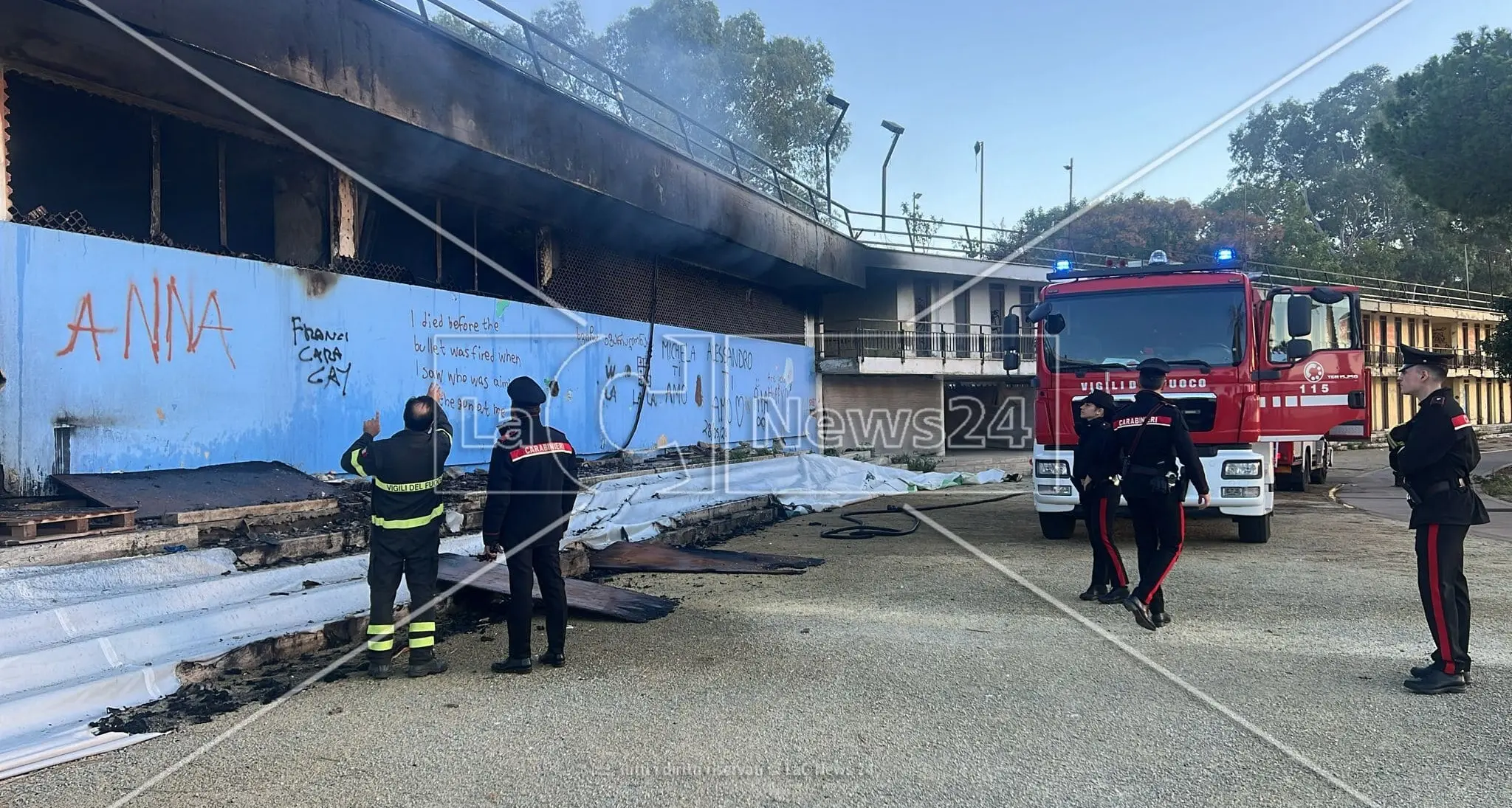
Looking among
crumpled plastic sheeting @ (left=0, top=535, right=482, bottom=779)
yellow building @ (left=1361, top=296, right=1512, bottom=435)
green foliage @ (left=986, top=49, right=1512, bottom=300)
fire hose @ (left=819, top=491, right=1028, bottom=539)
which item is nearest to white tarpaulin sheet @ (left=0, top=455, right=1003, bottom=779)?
crumpled plastic sheeting @ (left=0, top=535, right=482, bottom=779)

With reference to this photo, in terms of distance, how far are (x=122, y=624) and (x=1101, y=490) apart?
6.63 metres

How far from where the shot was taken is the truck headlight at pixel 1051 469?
9.96 metres

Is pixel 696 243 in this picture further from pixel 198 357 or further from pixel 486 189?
pixel 198 357

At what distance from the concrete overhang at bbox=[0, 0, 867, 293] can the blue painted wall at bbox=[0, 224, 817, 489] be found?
1.45 meters

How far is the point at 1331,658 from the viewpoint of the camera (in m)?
5.57

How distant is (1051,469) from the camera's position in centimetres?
1008

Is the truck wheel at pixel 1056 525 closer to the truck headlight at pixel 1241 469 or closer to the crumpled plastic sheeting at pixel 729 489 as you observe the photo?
the truck headlight at pixel 1241 469

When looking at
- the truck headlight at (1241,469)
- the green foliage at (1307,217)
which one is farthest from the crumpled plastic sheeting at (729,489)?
the green foliage at (1307,217)

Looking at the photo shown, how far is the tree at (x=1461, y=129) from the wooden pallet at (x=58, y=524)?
2154 centimetres

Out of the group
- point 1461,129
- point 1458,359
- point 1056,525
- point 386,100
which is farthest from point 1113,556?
point 1458,359

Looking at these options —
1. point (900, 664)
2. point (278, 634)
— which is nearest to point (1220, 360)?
point (900, 664)

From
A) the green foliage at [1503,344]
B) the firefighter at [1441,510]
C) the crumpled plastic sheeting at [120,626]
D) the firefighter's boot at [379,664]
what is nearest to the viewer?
the crumpled plastic sheeting at [120,626]

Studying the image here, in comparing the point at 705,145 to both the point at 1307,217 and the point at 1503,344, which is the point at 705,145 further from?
the point at 1307,217

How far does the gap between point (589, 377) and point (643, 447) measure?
78.5 inches
